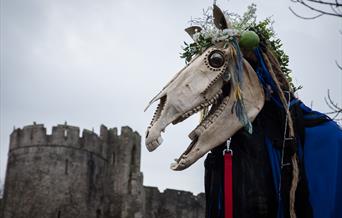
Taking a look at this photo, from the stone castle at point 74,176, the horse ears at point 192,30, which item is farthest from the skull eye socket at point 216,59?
the stone castle at point 74,176

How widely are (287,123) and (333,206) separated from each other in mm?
548

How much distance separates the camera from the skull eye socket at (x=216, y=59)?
13.0ft

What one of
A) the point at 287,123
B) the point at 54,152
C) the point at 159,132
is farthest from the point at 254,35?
the point at 54,152

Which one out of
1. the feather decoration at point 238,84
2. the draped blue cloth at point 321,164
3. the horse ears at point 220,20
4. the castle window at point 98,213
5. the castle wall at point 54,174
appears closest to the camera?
the draped blue cloth at point 321,164

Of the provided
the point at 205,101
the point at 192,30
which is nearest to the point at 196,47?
the point at 192,30

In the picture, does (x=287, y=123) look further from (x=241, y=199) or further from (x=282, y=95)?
(x=241, y=199)

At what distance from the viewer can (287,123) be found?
387 cm

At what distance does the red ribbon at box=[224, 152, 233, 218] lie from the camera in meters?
3.71

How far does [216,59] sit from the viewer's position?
3971 millimetres

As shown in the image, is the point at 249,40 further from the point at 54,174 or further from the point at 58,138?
the point at 58,138

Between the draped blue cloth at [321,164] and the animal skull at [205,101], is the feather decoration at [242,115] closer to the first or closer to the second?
the animal skull at [205,101]

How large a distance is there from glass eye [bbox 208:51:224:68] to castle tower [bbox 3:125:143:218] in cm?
3629

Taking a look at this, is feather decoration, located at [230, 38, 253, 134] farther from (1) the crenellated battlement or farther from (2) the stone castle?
(1) the crenellated battlement

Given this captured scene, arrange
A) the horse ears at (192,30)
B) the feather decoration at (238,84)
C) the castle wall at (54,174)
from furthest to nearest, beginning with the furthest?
1. the castle wall at (54,174)
2. the horse ears at (192,30)
3. the feather decoration at (238,84)
